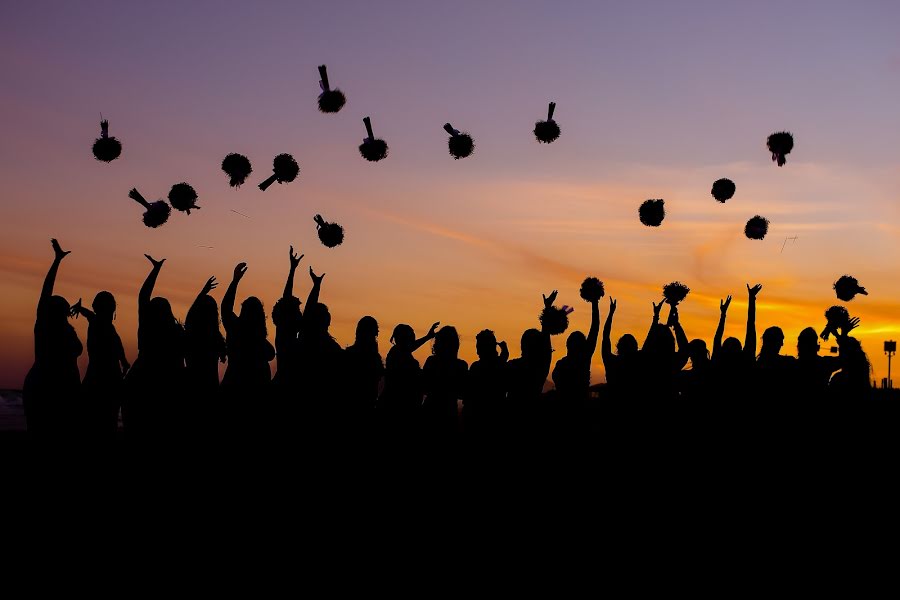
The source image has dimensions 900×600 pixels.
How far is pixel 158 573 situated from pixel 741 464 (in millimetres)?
6690

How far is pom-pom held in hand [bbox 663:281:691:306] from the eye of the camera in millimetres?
14087

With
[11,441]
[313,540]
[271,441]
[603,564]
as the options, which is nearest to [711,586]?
[603,564]

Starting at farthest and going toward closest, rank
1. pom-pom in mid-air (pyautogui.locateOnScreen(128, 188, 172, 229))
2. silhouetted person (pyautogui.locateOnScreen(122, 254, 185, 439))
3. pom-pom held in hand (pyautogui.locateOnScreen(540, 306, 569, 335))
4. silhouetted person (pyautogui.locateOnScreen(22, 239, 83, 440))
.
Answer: pom-pom in mid-air (pyautogui.locateOnScreen(128, 188, 172, 229)) < pom-pom held in hand (pyautogui.locateOnScreen(540, 306, 569, 335)) < silhouetted person (pyautogui.locateOnScreen(122, 254, 185, 439)) < silhouetted person (pyautogui.locateOnScreen(22, 239, 83, 440))

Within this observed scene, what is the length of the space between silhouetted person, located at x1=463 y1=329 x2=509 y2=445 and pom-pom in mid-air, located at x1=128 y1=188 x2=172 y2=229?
16.1 feet

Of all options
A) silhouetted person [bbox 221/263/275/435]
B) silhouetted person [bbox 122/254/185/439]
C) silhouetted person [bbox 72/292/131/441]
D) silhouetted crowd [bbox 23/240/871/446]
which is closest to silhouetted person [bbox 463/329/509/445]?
silhouetted crowd [bbox 23/240/871/446]

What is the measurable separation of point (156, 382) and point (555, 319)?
484 centimetres

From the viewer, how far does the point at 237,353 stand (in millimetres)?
10328

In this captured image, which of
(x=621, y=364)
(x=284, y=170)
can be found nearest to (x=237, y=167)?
(x=284, y=170)

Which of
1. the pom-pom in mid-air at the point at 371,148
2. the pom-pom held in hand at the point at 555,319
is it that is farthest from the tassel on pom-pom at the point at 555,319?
the pom-pom in mid-air at the point at 371,148

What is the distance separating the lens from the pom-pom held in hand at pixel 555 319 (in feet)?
38.4

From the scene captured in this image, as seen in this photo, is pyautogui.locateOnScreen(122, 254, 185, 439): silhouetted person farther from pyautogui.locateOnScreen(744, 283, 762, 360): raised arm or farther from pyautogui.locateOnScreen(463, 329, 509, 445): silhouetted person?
pyautogui.locateOnScreen(744, 283, 762, 360): raised arm

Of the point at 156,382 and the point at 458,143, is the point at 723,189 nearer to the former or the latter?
the point at 458,143

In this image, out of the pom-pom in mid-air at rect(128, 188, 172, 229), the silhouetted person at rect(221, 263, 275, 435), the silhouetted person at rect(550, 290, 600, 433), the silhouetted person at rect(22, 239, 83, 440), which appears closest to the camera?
the silhouetted person at rect(22, 239, 83, 440)

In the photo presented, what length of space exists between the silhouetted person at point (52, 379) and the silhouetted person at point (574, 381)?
4.99 meters
